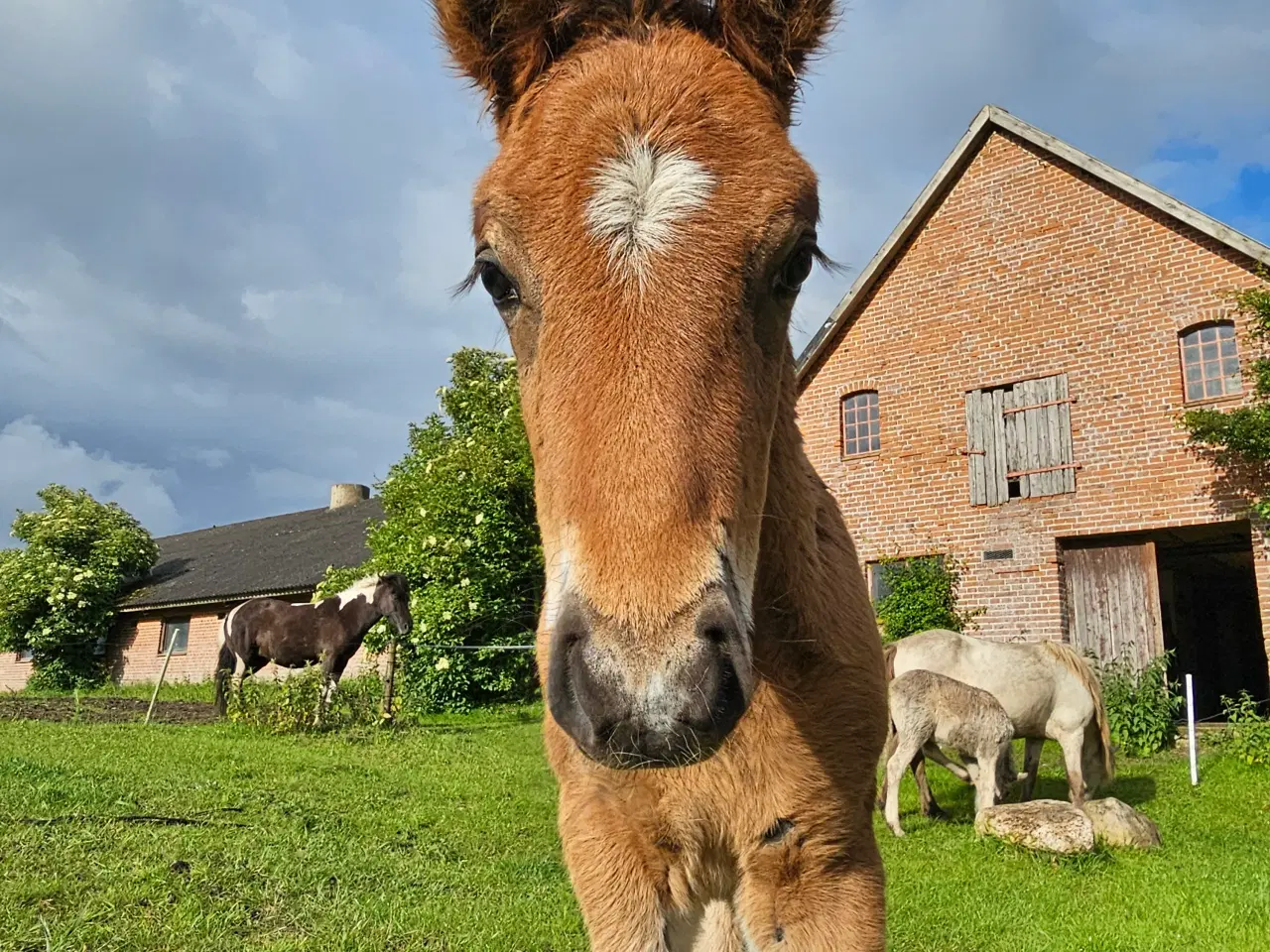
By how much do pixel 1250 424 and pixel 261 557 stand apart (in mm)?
30458

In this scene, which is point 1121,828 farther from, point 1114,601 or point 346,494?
point 346,494

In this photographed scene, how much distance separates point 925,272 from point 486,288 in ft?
50.9

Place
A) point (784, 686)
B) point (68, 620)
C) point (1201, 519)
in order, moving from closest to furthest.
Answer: point (784, 686) → point (1201, 519) → point (68, 620)

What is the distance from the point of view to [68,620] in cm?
3075

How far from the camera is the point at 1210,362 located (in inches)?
525

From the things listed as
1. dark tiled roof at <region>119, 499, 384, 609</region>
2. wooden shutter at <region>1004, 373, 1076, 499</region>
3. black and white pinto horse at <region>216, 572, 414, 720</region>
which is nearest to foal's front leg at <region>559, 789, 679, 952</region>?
black and white pinto horse at <region>216, 572, 414, 720</region>

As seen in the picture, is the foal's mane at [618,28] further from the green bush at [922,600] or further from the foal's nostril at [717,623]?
the green bush at [922,600]

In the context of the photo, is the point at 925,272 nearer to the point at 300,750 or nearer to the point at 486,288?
the point at 300,750

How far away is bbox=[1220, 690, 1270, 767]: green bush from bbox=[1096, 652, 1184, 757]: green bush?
2.39 ft

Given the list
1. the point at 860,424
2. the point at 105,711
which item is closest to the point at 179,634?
the point at 105,711

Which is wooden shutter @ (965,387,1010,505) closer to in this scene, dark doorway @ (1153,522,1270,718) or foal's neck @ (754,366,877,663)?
dark doorway @ (1153,522,1270,718)

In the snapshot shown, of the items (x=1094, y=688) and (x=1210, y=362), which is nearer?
(x=1094, y=688)

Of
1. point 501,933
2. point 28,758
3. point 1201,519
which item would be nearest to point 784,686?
point 501,933

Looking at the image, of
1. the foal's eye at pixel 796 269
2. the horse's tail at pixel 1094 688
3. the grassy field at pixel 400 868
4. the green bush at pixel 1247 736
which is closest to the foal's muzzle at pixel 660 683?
the foal's eye at pixel 796 269
